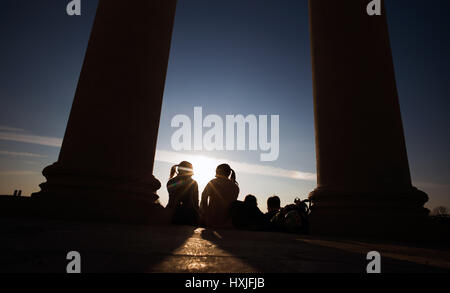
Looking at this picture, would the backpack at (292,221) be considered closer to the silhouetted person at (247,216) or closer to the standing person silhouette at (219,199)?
the silhouetted person at (247,216)

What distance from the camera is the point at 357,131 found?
109ft

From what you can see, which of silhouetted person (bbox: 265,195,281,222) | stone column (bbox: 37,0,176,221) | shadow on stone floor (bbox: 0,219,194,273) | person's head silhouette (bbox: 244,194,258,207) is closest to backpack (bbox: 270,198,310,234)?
person's head silhouette (bbox: 244,194,258,207)

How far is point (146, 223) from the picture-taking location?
2780cm

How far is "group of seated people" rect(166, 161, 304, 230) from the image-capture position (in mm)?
33594

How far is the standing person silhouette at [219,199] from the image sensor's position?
34.8m

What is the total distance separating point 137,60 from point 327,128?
26.3m

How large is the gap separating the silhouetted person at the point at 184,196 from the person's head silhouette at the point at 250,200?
6.75 metres

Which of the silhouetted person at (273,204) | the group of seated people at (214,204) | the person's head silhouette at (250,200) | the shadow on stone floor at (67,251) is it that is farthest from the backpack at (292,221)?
the shadow on stone floor at (67,251)

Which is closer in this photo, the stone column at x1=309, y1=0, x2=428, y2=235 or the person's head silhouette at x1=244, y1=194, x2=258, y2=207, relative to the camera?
the stone column at x1=309, y1=0, x2=428, y2=235

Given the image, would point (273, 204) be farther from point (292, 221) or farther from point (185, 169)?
point (185, 169)

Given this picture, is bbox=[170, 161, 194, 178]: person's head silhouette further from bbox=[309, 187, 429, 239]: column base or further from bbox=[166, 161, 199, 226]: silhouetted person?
bbox=[309, 187, 429, 239]: column base
